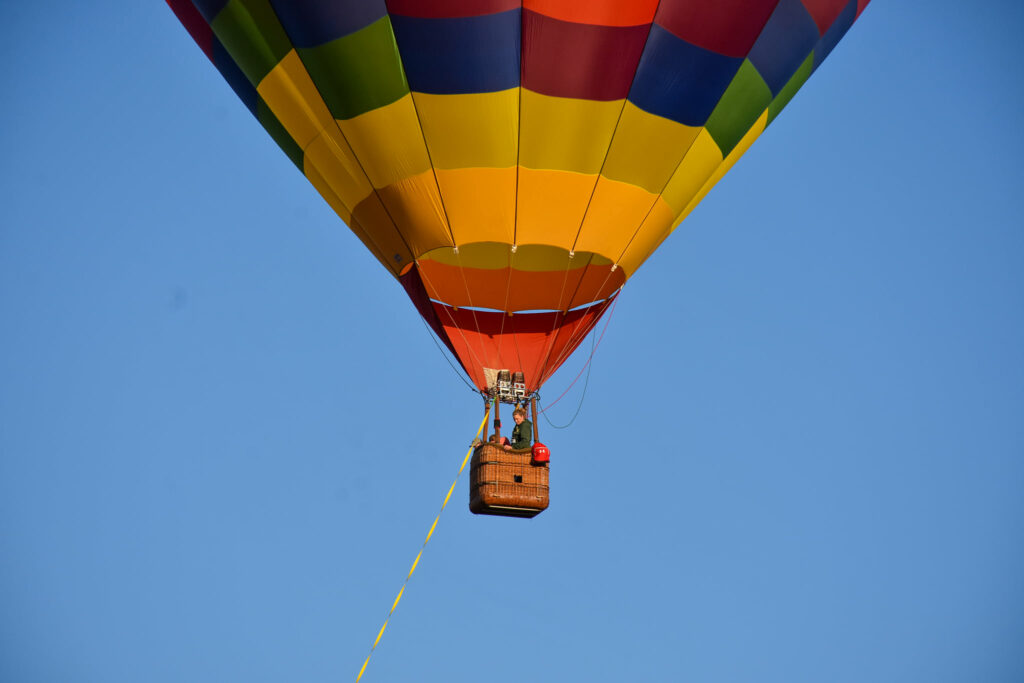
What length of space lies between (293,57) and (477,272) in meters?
1.92

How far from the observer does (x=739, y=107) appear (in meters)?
9.85

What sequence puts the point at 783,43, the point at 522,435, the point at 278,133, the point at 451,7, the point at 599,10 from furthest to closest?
the point at 278,133
the point at 783,43
the point at 522,435
the point at 599,10
the point at 451,7

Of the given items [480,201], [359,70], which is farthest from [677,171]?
[359,70]

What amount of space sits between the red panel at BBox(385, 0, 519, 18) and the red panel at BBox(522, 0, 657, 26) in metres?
0.16

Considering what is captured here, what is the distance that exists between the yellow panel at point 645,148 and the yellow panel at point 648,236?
0.22m

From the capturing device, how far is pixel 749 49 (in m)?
9.54

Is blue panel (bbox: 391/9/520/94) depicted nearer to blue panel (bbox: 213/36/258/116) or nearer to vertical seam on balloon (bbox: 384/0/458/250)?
vertical seam on balloon (bbox: 384/0/458/250)

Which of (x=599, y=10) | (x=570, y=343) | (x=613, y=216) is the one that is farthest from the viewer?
(x=570, y=343)

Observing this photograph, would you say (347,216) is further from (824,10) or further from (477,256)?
(824,10)

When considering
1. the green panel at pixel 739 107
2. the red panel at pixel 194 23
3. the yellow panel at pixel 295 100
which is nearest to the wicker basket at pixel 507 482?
the yellow panel at pixel 295 100

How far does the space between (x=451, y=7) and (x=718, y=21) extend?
1.79 meters

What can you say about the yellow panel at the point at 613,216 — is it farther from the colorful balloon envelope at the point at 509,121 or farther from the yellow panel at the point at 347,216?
the yellow panel at the point at 347,216

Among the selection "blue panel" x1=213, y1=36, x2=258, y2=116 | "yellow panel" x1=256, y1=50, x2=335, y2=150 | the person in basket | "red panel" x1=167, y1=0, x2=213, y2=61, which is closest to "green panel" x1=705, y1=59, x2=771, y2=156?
the person in basket

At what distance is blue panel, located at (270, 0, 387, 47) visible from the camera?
8.96 metres
